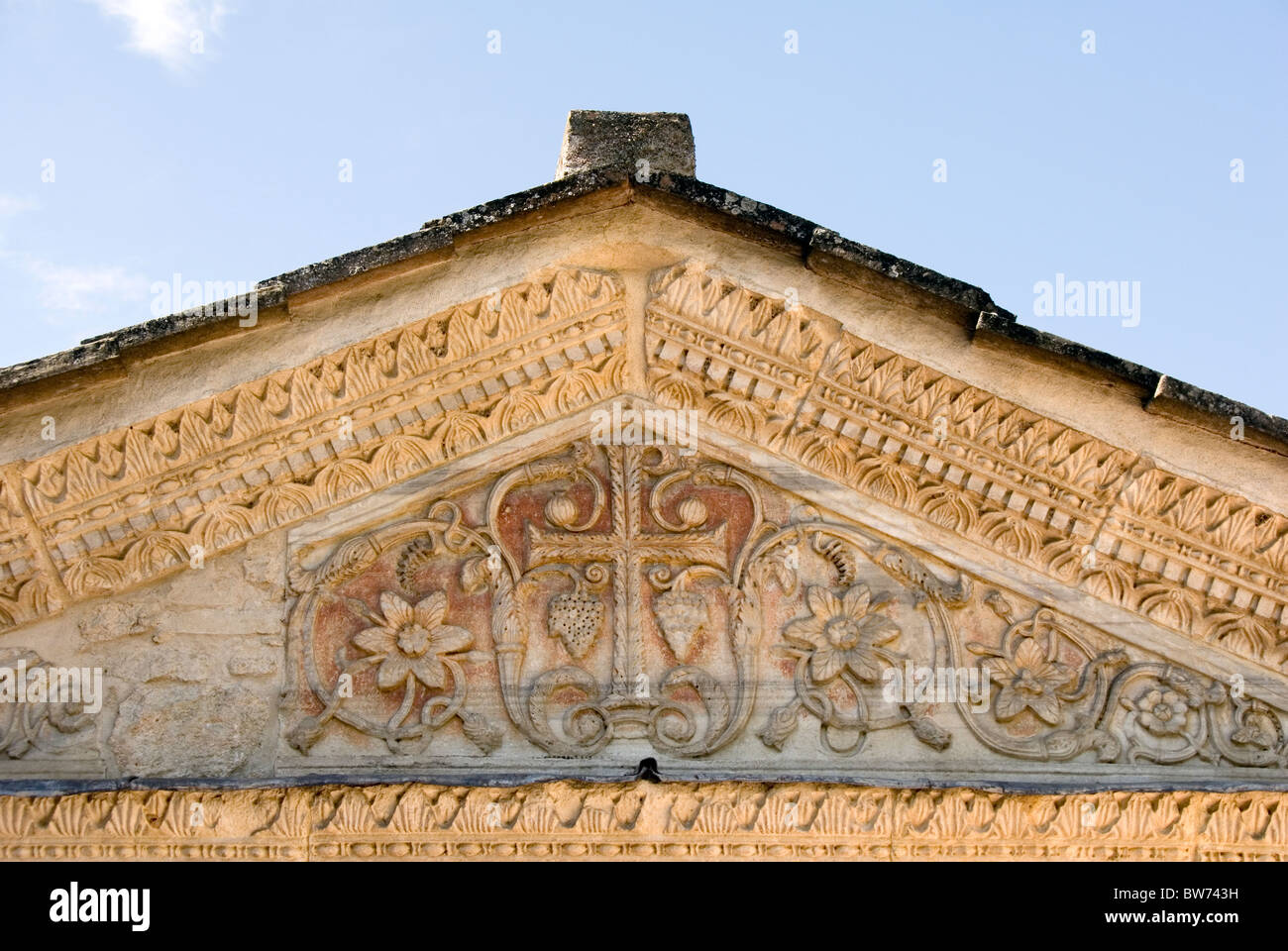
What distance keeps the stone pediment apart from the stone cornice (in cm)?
20

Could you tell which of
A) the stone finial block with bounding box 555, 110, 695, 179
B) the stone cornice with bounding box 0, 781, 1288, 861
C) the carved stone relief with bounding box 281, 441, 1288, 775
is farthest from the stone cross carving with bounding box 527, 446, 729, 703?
the stone finial block with bounding box 555, 110, 695, 179

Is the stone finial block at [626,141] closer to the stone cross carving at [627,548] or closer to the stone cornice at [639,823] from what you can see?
the stone cross carving at [627,548]

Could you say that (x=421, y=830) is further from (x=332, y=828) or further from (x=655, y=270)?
(x=655, y=270)

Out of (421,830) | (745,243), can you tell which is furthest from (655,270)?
(421,830)

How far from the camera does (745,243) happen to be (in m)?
6.43

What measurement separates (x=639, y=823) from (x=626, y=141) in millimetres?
2648

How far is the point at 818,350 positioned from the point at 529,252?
104 centimetres

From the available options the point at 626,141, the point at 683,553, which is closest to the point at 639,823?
the point at 683,553

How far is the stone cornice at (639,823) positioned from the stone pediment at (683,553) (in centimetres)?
20

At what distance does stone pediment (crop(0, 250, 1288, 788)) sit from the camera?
20.1 ft

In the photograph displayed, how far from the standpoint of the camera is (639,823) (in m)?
5.78

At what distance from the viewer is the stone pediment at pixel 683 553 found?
611 centimetres

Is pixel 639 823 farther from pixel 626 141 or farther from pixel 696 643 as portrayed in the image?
pixel 626 141

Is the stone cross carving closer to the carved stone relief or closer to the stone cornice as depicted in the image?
the carved stone relief
